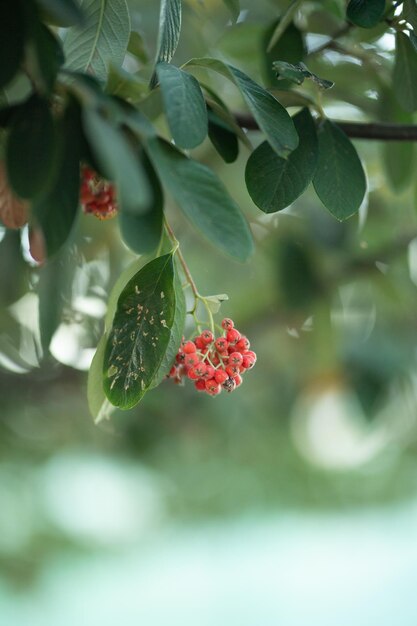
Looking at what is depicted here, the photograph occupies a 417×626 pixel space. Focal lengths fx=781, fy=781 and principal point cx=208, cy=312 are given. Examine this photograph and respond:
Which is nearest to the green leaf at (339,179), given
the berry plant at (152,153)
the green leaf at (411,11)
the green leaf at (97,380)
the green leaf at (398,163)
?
the berry plant at (152,153)

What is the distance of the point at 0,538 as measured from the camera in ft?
8.89

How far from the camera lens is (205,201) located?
46 cm

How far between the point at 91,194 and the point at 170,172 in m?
0.22

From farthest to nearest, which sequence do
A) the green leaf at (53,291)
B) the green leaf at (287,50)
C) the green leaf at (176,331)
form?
the green leaf at (53,291) < the green leaf at (287,50) < the green leaf at (176,331)

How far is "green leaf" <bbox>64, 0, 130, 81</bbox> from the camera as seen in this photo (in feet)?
2.01

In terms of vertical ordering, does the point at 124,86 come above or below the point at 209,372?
above

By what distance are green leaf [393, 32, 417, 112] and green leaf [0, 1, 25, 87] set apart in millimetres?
377

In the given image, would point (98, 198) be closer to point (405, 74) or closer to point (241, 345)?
point (241, 345)

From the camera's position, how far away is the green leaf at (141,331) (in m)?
0.55

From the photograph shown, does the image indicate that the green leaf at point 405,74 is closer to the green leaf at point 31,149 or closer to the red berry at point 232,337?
the red berry at point 232,337

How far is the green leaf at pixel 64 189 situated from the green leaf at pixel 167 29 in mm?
83

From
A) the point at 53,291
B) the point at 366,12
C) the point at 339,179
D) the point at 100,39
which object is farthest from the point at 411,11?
the point at 53,291

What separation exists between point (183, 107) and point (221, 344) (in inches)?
9.3

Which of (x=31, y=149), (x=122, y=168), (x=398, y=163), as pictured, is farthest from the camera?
(x=398, y=163)
